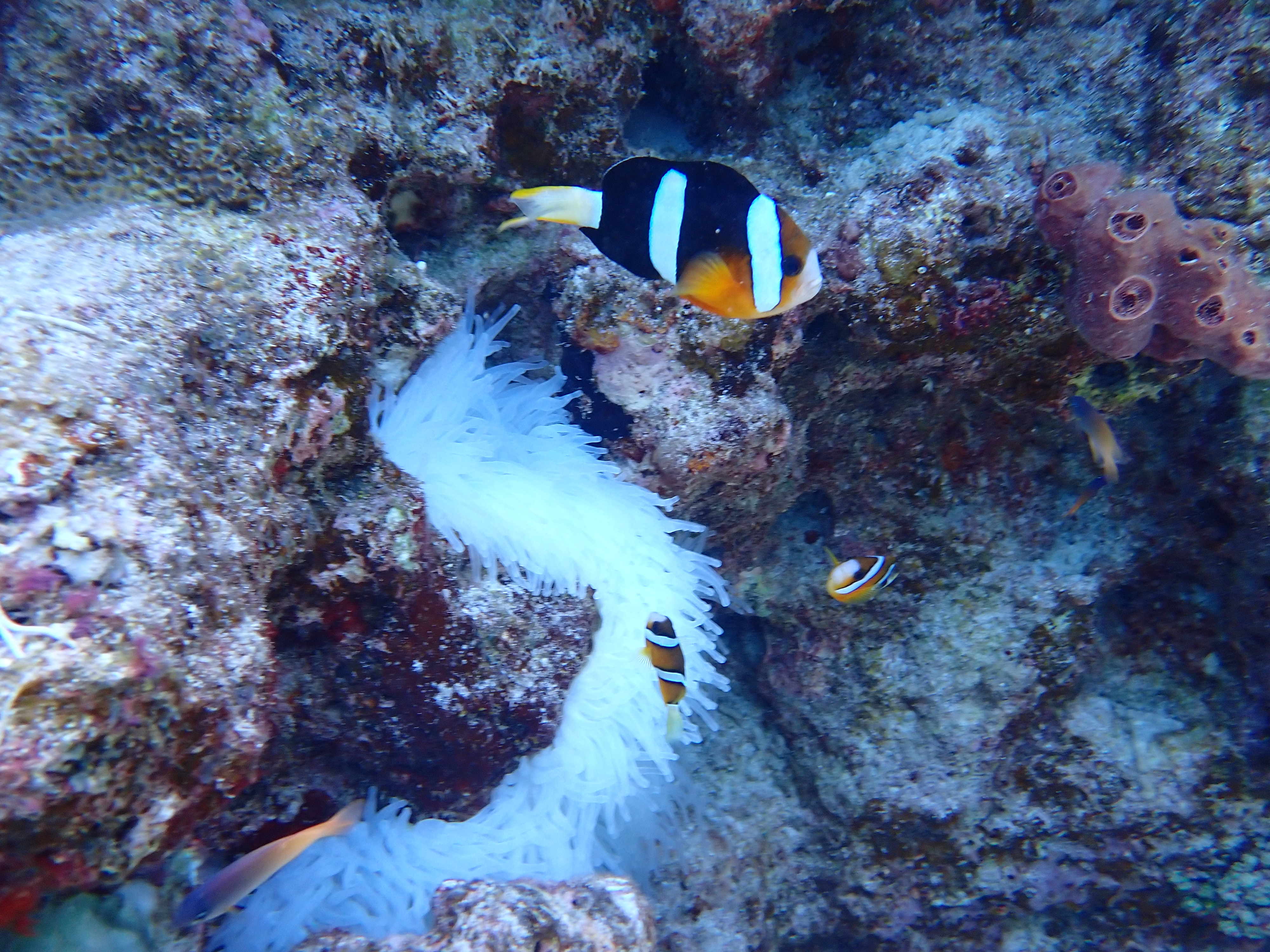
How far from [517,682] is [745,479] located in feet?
3.69

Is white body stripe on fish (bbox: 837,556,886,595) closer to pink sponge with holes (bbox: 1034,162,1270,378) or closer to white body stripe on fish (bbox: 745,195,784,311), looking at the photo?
pink sponge with holes (bbox: 1034,162,1270,378)

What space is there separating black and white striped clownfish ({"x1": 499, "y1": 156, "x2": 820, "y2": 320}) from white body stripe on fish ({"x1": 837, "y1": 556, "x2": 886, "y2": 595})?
1.39 m

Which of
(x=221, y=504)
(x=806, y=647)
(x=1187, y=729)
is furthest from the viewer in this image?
(x=806, y=647)

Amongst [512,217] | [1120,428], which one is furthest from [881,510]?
[512,217]

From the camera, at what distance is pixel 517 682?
222 centimetres

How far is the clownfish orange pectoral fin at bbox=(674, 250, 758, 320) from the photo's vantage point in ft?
5.21

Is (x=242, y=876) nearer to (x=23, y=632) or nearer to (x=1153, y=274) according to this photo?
(x=23, y=632)

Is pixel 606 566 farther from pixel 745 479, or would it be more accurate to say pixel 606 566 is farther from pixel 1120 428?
pixel 1120 428

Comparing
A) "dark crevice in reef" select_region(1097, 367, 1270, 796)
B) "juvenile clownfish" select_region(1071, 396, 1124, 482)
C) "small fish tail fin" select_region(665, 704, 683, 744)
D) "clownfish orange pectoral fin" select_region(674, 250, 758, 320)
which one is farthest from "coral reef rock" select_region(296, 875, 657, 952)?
"dark crevice in reef" select_region(1097, 367, 1270, 796)

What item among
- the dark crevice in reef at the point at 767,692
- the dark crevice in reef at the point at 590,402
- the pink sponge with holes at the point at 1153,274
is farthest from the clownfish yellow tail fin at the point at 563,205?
the dark crevice in reef at the point at 767,692

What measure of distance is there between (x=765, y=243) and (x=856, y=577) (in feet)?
5.05

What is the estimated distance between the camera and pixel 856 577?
8.60 feet

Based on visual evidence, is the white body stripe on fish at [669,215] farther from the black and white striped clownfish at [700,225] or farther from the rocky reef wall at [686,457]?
the rocky reef wall at [686,457]

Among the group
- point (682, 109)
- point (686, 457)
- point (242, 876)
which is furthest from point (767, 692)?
point (682, 109)
